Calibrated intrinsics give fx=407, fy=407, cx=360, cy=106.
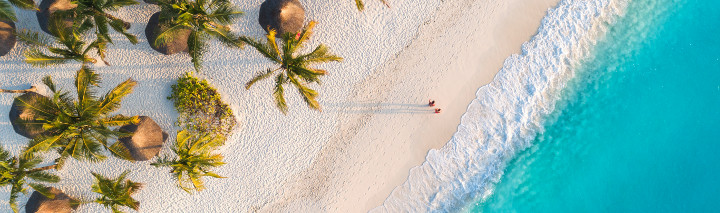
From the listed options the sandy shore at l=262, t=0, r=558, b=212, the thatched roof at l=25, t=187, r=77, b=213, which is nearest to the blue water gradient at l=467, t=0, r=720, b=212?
the sandy shore at l=262, t=0, r=558, b=212

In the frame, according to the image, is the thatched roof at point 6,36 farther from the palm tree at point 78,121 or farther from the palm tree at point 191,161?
the palm tree at point 191,161

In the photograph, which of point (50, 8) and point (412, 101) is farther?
point (412, 101)

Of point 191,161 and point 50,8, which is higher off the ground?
point 50,8

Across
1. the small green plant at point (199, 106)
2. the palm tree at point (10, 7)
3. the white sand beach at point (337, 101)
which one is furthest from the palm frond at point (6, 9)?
the small green plant at point (199, 106)

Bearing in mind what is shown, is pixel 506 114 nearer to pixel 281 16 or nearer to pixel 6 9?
pixel 281 16

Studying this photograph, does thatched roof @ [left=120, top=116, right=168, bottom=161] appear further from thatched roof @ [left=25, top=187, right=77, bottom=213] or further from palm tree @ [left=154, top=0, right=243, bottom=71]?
palm tree @ [left=154, top=0, right=243, bottom=71]

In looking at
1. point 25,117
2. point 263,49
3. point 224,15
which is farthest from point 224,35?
point 25,117

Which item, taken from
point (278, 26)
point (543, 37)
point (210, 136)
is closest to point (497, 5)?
point (543, 37)
